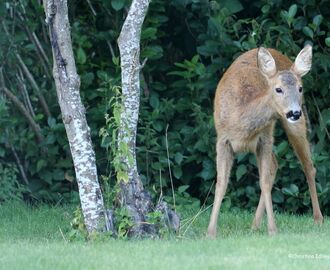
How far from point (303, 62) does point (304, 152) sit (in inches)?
54.3

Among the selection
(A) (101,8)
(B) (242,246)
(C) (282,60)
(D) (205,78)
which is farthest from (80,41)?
(B) (242,246)

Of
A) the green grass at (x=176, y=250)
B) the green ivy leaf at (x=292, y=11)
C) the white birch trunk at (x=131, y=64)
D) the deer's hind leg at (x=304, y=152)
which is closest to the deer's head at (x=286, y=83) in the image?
the deer's hind leg at (x=304, y=152)

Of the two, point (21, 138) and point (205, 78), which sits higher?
point (205, 78)

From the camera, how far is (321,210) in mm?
11844

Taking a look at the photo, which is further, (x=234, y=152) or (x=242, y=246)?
(x=234, y=152)

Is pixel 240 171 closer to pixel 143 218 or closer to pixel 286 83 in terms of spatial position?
pixel 286 83

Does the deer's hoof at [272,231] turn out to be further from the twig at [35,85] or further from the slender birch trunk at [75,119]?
the twig at [35,85]

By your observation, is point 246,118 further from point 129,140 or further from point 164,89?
point 164,89

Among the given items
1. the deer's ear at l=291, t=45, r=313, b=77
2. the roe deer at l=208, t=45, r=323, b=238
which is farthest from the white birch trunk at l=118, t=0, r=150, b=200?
the deer's ear at l=291, t=45, r=313, b=77

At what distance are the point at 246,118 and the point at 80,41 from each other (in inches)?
124

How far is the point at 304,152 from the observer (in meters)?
10.8

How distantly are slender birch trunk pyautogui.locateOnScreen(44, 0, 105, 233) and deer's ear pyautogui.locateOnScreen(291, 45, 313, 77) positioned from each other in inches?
85.5

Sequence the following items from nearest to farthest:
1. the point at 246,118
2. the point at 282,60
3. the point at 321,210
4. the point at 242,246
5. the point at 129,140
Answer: the point at 242,246
the point at 129,140
the point at 246,118
the point at 282,60
the point at 321,210

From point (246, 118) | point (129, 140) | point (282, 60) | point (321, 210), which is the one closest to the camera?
point (129, 140)
